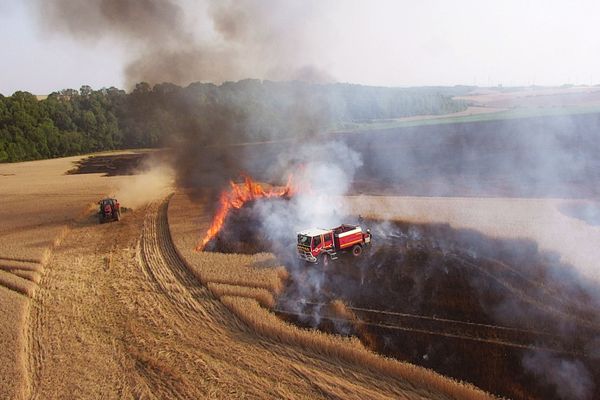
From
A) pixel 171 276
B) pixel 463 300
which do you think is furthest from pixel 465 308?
pixel 171 276

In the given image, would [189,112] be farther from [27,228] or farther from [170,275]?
[170,275]

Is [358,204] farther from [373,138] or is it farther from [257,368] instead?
[373,138]

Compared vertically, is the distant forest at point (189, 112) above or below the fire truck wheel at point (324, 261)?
above

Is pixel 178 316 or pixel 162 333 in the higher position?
pixel 178 316

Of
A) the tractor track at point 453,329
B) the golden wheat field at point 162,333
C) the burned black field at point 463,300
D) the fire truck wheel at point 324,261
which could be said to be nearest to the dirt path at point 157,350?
the golden wheat field at point 162,333

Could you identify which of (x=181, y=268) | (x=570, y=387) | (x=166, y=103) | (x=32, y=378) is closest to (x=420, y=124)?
(x=166, y=103)

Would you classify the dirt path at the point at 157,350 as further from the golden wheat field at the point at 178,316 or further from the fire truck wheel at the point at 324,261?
the fire truck wheel at the point at 324,261

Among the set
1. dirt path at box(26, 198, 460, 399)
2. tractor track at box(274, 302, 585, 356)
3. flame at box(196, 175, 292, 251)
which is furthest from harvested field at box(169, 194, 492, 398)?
flame at box(196, 175, 292, 251)
